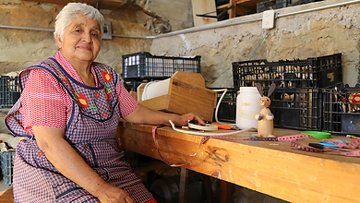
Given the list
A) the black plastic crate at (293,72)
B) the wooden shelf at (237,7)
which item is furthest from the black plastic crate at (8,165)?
the wooden shelf at (237,7)

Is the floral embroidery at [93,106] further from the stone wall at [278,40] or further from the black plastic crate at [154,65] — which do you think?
the stone wall at [278,40]

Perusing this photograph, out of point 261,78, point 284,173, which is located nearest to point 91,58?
point 261,78

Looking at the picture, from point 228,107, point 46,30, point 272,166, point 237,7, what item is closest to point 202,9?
point 237,7

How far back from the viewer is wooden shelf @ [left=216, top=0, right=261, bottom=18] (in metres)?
3.34

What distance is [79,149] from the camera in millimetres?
1382

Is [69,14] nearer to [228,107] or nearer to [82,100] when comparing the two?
[82,100]

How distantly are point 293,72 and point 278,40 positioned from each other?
2.17 ft

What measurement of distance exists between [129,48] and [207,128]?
6.16ft

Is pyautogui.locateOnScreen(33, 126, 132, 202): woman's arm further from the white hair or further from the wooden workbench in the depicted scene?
the white hair

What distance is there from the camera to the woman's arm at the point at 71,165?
1.23 meters

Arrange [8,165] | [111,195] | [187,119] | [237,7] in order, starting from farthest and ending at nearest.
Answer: [237,7]
[8,165]
[187,119]
[111,195]

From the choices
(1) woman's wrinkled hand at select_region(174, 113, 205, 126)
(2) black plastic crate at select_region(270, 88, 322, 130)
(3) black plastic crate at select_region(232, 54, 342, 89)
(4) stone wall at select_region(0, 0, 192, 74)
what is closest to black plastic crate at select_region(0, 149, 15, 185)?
(4) stone wall at select_region(0, 0, 192, 74)

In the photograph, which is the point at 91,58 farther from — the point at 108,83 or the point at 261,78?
the point at 261,78

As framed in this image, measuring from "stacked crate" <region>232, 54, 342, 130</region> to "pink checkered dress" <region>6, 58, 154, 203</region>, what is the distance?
686 millimetres
